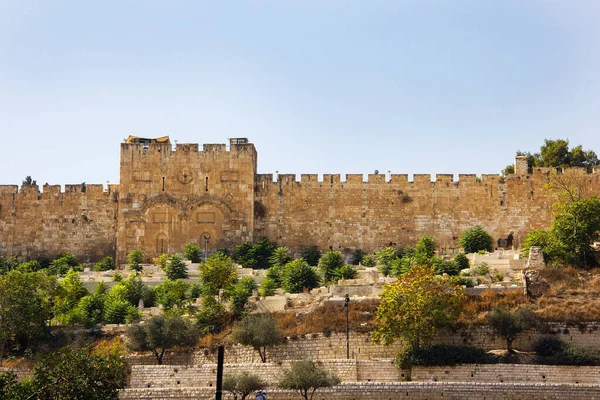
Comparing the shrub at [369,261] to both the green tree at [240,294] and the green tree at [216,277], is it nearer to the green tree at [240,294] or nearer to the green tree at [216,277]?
the green tree at [240,294]

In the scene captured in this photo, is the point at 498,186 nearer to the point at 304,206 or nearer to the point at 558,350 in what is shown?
the point at 304,206

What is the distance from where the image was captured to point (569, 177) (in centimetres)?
3950

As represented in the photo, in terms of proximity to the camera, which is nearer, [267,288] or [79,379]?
[79,379]

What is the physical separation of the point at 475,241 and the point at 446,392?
1493 centimetres

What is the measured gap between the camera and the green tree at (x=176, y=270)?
114 feet

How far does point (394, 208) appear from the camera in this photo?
40250 millimetres

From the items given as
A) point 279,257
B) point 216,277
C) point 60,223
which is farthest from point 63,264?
point 216,277

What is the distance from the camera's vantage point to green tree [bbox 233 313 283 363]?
26812 mm

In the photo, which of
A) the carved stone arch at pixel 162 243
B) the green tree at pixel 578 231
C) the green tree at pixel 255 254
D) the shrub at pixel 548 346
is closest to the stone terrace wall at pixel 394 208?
the green tree at pixel 255 254

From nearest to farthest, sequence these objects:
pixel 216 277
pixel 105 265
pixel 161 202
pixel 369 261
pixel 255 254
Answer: pixel 216 277, pixel 369 261, pixel 255 254, pixel 105 265, pixel 161 202

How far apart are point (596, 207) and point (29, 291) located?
60.5 ft

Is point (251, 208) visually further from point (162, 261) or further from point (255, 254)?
point (162, 261)

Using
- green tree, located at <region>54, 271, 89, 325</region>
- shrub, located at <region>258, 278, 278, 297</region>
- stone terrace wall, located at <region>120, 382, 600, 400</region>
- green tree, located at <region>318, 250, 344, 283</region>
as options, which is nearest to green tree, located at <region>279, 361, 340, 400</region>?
stone terrace wall, located at <region>120, 382, 600, 400</region>

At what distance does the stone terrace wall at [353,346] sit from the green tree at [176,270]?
696cm
